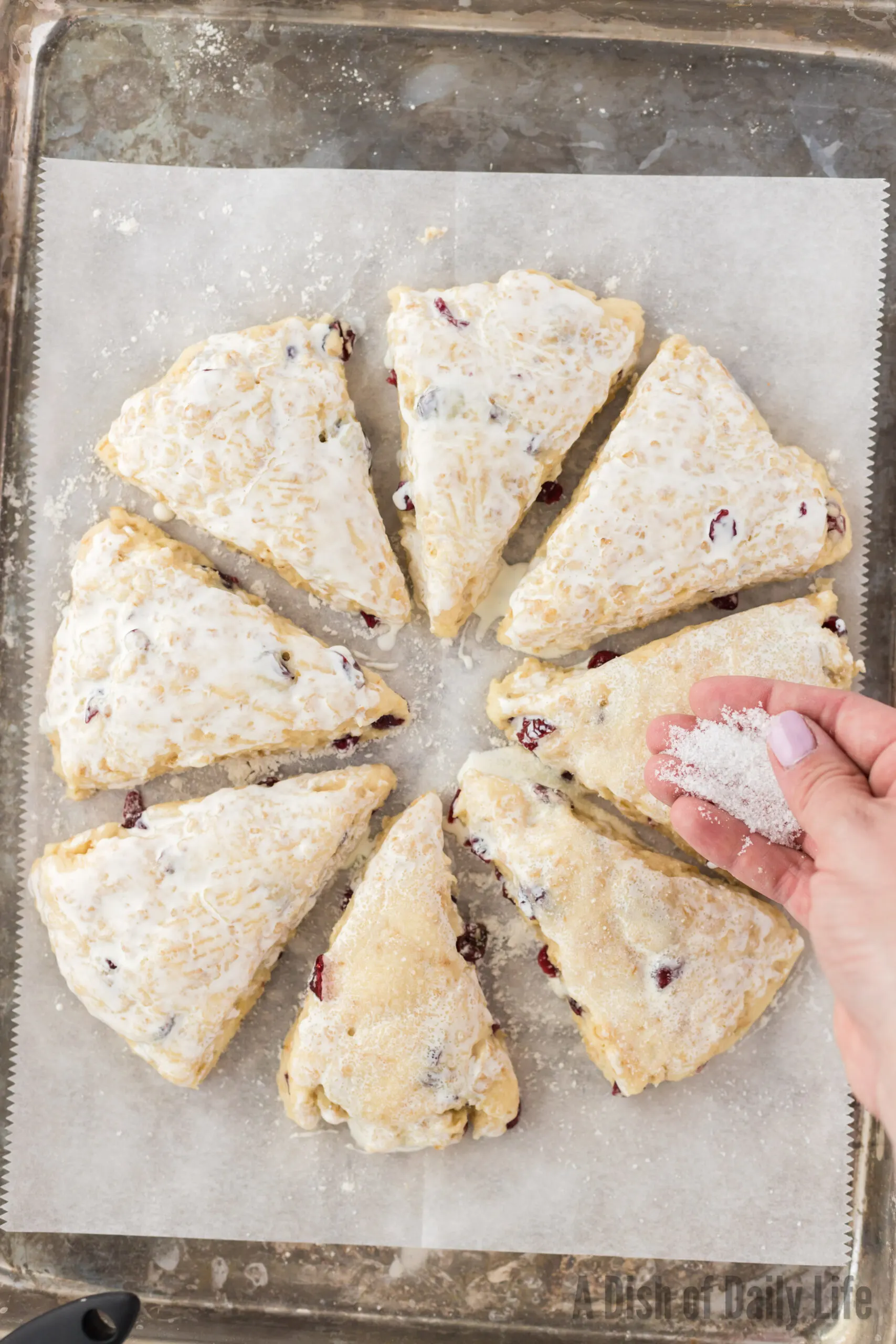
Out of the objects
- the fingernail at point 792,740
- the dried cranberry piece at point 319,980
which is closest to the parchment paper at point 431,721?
the dried cranberry piece at point 319,980

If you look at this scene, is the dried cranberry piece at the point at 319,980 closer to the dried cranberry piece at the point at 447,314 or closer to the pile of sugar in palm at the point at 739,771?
the pile of sugar in palm at the point at 739,771

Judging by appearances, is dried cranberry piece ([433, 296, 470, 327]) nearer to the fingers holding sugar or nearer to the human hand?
the human hand

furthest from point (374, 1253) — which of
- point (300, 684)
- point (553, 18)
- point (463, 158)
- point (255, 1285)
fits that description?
point (553, 18)

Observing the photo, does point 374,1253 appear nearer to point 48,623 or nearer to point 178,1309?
point 178,1309

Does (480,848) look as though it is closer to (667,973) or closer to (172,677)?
(667,973)

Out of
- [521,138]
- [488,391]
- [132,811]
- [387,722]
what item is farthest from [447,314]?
[132,811]

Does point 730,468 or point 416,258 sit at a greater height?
point 416,258
